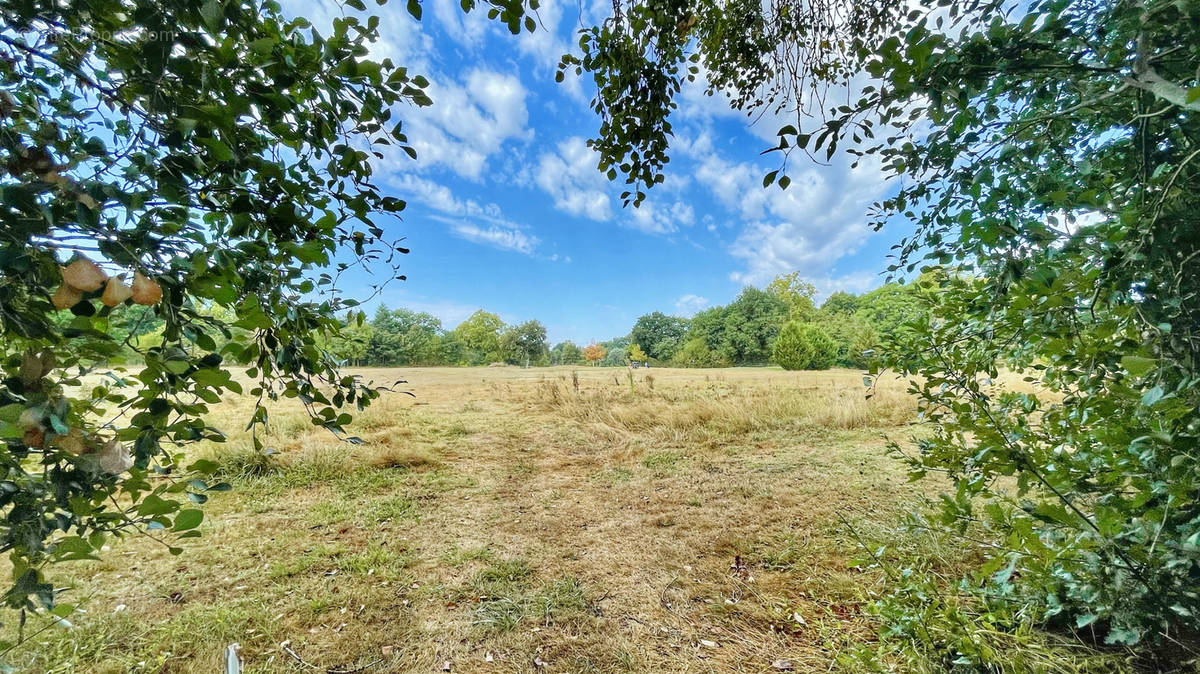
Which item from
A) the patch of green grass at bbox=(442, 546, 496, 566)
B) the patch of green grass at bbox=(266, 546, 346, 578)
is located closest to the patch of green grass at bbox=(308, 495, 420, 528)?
the patch of green grass at bbox=(266, 546, 346, 578)

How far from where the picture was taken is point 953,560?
2.10m

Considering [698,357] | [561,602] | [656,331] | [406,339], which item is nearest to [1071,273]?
[561,602]

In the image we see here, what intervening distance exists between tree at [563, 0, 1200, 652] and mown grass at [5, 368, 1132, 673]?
817 millimetres

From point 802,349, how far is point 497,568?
2318 cm

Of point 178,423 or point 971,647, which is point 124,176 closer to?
point 178,423

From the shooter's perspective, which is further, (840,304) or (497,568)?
(840,304)

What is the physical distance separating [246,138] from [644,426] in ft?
19.3

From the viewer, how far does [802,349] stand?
73.4ft

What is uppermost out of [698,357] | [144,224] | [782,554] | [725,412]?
[698,357]

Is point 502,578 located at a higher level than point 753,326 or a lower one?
lower

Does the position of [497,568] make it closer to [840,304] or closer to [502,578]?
[502,578]

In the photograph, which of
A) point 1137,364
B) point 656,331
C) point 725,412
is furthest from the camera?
point 656,331

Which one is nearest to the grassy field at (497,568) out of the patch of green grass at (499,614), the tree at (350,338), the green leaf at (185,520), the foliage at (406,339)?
the patch of green grass at (499,614)

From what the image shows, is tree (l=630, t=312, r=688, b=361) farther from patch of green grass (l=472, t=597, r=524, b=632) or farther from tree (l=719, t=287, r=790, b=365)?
patch of green grass (l=472, t=597, r=524, b=632)
